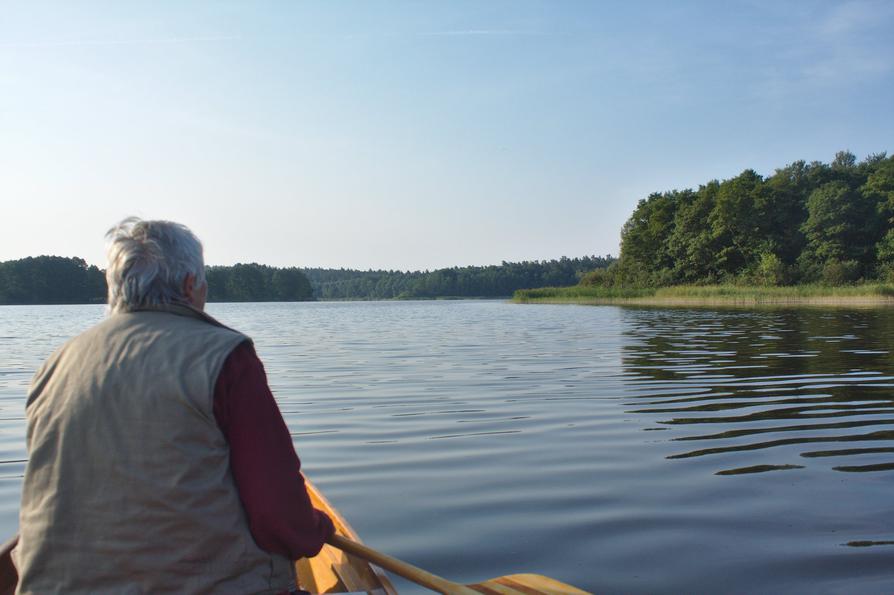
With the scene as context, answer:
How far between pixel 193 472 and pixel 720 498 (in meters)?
3.60

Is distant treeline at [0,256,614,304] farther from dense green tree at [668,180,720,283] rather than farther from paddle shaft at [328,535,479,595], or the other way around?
paddle shaft at [328,535,479,595]

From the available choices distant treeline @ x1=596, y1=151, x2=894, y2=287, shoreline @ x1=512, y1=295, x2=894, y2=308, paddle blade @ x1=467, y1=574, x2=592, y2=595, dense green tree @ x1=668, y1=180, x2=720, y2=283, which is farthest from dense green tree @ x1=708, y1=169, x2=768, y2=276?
paddle blade @ x1=467, y1=574, x2=592, y2=595

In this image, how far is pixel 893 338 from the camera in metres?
15.4

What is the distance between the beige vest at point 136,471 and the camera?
1.89 meters

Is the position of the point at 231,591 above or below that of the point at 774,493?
above

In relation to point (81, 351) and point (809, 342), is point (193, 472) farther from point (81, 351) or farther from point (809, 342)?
point (809, 342)

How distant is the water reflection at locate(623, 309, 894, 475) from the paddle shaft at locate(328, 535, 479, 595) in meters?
3.21

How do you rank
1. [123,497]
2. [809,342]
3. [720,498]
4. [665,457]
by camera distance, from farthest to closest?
[809,342]
[665,457]
[720,498]
[123,497]

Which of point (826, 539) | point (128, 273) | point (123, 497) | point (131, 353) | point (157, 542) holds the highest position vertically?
point (128, 273)

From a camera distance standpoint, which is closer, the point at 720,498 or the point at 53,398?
the point at 53,398

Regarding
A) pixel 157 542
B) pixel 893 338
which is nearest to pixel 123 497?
pixel 157 542

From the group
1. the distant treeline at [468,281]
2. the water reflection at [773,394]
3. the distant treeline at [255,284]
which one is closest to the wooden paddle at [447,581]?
the water reflection at [773,394]

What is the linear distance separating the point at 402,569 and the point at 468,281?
469 feet

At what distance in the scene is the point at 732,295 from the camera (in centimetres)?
4328
